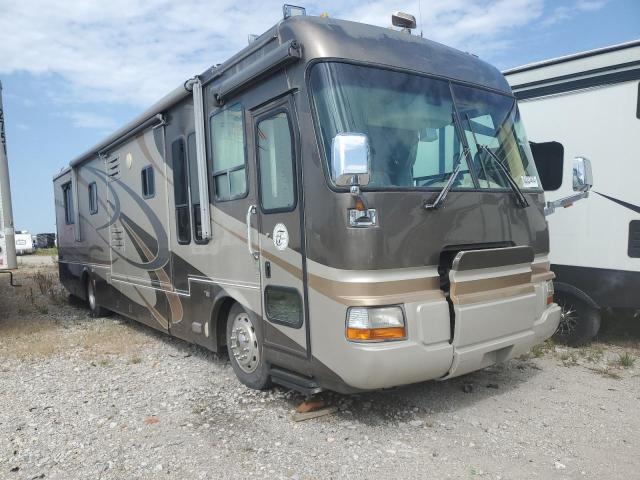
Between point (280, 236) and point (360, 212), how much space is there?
83cm

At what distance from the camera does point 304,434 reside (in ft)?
12.9

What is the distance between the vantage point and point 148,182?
21.4 feet

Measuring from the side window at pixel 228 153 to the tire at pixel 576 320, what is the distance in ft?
12.6

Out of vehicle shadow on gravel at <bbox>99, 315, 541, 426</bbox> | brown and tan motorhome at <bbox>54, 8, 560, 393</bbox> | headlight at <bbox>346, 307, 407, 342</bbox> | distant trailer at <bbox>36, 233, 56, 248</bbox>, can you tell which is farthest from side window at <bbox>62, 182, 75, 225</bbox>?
distant trailer at <bbox>36, 233, 56, 248</bbox>

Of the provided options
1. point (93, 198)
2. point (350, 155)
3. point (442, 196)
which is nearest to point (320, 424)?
point (442, 196)

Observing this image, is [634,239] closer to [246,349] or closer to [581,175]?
[581,175]

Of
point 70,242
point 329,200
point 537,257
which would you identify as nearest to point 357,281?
point 329,200

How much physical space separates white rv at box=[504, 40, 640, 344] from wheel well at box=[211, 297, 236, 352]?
145 inches

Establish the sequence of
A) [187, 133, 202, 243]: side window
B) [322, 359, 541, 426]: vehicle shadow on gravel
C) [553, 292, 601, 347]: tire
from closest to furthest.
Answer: [322, 359, 541, 426]: vehicle shadow on gravel → [187, 133, 202, 243]: side window → [553, 292, 601, 347]: tire

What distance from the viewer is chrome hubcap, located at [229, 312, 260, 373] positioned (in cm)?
473

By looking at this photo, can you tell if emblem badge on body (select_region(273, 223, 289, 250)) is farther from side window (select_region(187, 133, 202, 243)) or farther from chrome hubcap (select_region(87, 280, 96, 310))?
chrome hubcap (select_region(87, 280, 96, 310))

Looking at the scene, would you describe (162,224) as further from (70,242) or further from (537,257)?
(70,242)

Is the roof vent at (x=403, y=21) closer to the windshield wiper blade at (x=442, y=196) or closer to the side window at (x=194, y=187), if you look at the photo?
the windshield wiper blade at (x=442, y=196)

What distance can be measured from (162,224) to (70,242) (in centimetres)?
552
